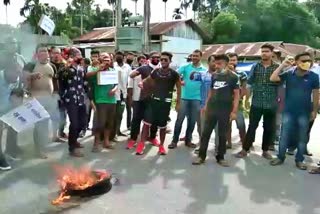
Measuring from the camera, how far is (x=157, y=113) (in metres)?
6.79

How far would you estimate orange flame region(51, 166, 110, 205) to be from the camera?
4.62 meters

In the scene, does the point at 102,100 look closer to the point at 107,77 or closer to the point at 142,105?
the point at 107,77

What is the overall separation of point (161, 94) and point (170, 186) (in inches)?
75.4

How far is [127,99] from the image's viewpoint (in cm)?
856

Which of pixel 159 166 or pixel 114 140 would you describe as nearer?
pixel 159 166

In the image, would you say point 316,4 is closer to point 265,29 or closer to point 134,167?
point 265,29

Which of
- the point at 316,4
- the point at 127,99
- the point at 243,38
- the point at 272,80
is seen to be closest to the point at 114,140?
the point at 127,99

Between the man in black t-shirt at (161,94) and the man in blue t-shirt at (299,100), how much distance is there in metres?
1.53

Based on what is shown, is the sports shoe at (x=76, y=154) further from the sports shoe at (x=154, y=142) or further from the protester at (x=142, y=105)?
the sports shoe at (x=154, y=142)

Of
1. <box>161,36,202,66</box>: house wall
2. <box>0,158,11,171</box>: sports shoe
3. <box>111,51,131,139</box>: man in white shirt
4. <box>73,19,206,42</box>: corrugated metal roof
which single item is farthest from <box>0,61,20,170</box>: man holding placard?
<box>73,19,206,42</box>: corrugated metal roof

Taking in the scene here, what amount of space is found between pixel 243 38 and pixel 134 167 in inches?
1541

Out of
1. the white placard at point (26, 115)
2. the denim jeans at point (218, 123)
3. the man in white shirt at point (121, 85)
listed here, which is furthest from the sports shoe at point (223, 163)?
the white placard at point (26, 115)

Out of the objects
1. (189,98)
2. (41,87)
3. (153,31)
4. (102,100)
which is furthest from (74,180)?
(153,31)

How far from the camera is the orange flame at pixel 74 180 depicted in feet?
15.1
